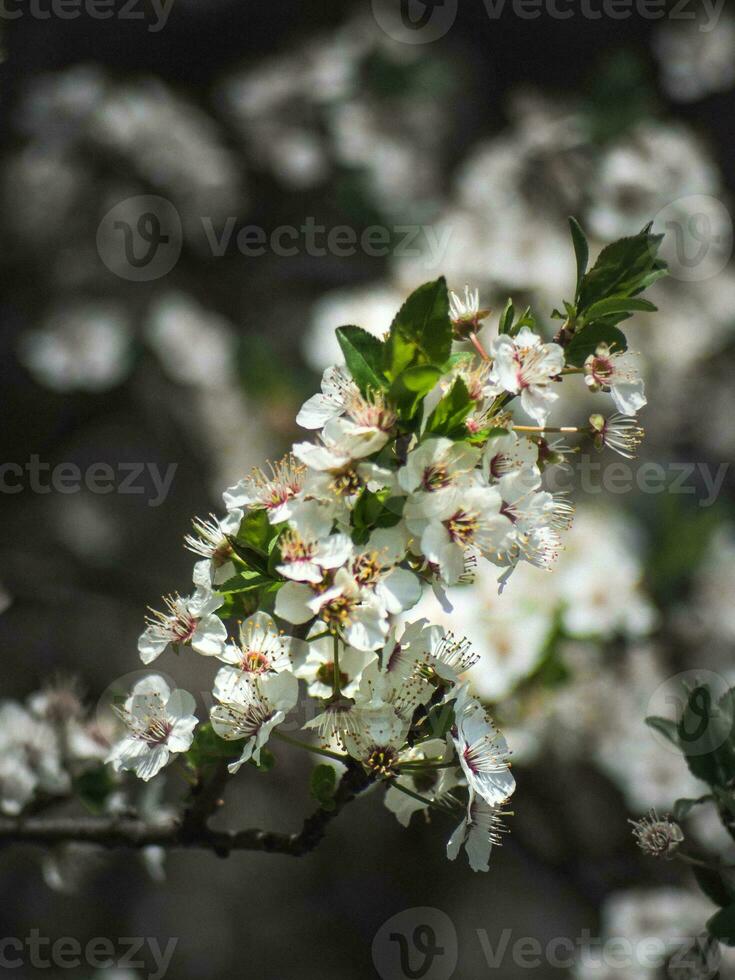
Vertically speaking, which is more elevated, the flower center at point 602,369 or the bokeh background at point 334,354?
the flower center at point 602,369

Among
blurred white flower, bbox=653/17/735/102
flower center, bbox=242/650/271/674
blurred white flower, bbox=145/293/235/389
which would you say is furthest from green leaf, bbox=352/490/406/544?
blurred white flower, bbox=653/17/735/102

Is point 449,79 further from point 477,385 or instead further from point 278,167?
point 477,385

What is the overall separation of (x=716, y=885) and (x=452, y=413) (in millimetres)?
503

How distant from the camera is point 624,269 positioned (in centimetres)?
71

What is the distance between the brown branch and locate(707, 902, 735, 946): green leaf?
315 millimetres

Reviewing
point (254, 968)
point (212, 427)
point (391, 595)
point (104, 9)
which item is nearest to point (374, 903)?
point (254, 968)

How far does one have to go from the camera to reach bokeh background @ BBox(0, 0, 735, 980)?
65.7 inches

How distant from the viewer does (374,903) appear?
2.15 m

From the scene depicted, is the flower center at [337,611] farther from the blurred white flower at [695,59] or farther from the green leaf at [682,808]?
the blurred white flower at [695,59]

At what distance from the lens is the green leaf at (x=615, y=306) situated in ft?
2.26

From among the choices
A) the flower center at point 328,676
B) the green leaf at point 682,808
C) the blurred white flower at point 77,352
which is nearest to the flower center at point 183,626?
the flower center at point 328,676

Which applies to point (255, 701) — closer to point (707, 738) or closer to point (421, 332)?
point (421, 332)

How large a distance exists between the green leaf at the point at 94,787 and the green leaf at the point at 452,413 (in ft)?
1.92

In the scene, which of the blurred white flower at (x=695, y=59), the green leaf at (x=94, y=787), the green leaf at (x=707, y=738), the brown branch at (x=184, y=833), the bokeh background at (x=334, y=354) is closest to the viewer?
the brown branch at (x=184, y=833)
